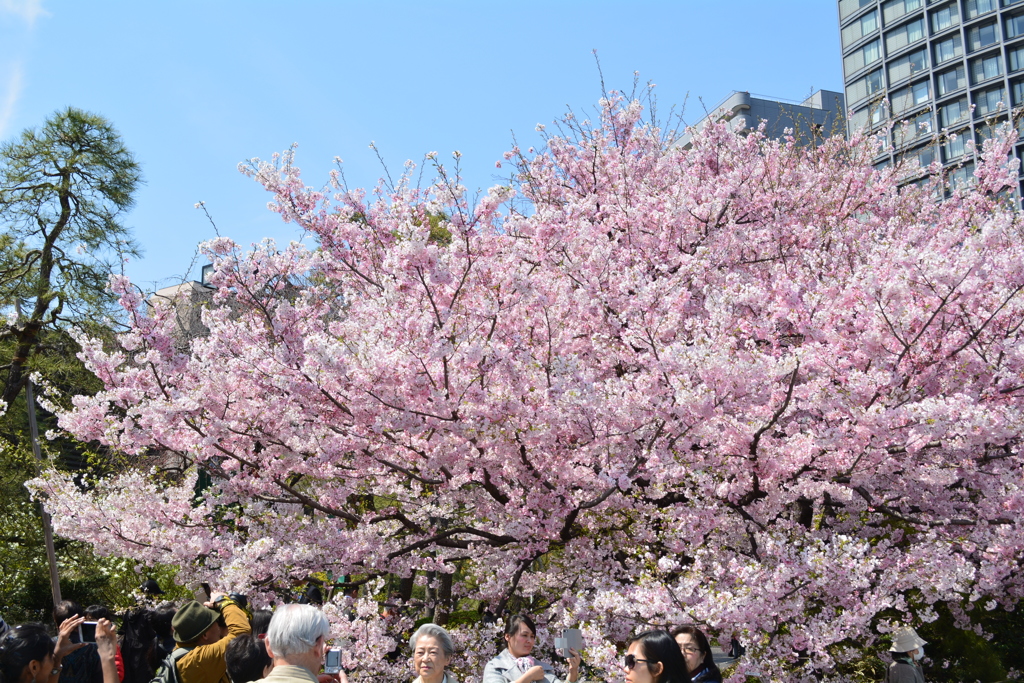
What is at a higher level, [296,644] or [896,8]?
[896,8]

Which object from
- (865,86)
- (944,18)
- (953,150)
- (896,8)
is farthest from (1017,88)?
(896,8)

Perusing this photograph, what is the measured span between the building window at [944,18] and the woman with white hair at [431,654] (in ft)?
180

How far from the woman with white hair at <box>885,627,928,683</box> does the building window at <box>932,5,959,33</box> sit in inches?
2056

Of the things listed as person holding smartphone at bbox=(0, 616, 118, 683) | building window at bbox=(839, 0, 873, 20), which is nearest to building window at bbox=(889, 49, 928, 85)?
building window at bbox=(839, 0, 873, 20)

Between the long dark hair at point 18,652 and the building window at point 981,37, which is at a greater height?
the building window at point 981,37

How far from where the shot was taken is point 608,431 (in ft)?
18.2

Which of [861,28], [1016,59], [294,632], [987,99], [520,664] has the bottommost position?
[520,664]

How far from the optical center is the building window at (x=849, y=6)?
52.3m

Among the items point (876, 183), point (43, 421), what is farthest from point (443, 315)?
point (43, 421)

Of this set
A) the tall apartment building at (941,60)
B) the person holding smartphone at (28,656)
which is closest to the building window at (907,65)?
the tall apartment building at (941,60)

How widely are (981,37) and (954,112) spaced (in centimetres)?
442

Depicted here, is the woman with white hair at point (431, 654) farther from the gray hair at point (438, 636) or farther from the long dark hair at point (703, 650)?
the long dark hair at point (703, 650)

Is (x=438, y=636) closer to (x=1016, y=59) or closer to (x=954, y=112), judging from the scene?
(x=954, y=112)

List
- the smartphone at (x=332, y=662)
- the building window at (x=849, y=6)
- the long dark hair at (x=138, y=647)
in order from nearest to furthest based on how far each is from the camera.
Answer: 1. the smartphone at (x=332, y=662)
2. the long dark hair at (x=138, y=647)
3. the building window at (x=849, y=6)
